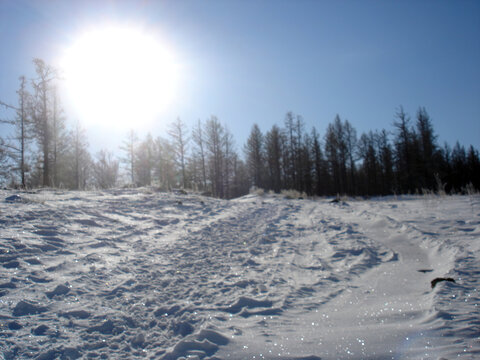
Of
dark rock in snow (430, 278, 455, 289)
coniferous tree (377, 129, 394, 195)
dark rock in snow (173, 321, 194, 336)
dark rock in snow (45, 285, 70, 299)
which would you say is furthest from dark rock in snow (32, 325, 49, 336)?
coniferous tree (377, 129, 394, 195)

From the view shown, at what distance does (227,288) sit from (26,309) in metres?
1.74

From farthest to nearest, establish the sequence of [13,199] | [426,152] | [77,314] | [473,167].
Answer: [473,167] < [426,152] < [13,199] < [77,314]

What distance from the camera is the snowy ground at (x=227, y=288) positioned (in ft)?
6.03

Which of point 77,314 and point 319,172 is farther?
point 319,172

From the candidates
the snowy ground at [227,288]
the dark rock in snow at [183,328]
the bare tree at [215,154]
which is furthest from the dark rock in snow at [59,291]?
the bare tree at [215,154]

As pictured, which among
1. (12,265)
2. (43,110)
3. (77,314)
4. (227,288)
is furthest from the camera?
(43,110)

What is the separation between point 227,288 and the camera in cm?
294

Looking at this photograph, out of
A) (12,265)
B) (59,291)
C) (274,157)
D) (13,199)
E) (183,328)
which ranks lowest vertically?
(183,328)

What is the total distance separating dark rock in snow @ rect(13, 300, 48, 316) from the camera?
2025 mm

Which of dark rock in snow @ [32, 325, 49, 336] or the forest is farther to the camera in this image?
the forest

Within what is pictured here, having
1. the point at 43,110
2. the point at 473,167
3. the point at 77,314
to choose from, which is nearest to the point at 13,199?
the point at 77,314

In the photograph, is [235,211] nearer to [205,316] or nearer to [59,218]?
[59,218]

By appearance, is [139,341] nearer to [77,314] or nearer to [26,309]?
[77,314]

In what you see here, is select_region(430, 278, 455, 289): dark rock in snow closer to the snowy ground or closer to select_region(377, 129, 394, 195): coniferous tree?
the snowy ground
